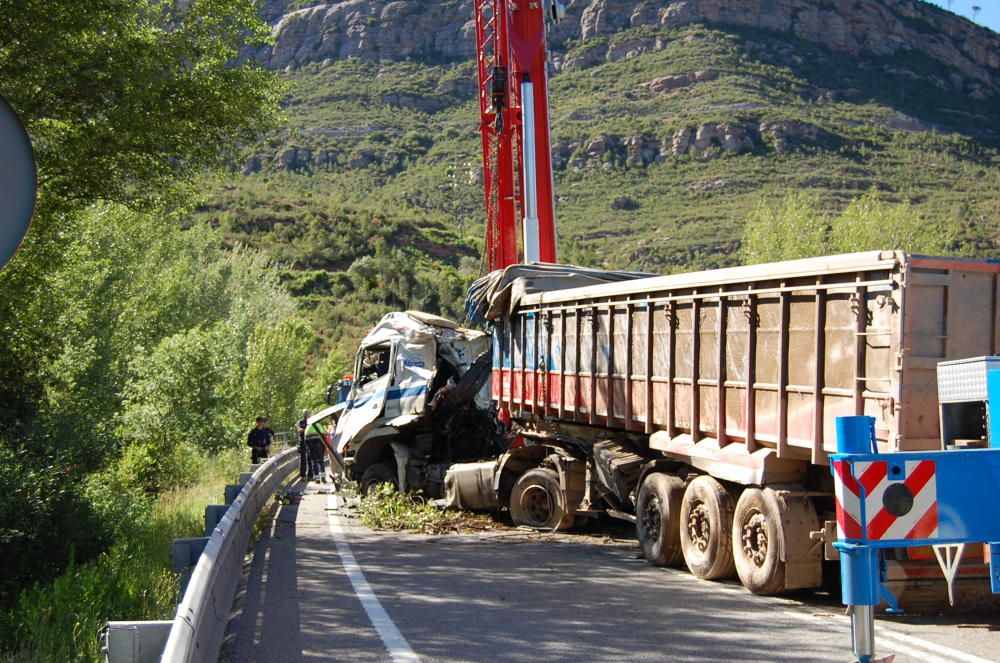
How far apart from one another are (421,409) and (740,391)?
845cm

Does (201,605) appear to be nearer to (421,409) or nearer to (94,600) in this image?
(94,600)

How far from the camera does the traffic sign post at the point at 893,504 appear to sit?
4918 mm

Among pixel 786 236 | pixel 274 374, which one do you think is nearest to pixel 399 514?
pixel 274 374

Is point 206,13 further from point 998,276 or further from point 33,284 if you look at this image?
point 998,276

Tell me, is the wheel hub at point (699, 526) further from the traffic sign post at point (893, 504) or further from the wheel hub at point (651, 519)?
the traffic sign post at point (893, 504)

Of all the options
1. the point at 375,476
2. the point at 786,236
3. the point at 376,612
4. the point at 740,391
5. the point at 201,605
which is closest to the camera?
the point at 201,605

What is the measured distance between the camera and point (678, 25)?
356ft

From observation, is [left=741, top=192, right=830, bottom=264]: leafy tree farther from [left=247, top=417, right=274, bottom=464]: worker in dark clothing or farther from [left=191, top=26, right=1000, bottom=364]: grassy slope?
[left=247, top=417, right=274, bottom=464]: worker in dark clothing

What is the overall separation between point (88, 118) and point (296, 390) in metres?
27.6

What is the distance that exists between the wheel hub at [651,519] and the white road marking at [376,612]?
2970mm

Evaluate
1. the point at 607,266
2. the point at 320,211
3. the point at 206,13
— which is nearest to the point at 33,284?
the point at 206,13

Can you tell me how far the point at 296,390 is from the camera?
39.6 m

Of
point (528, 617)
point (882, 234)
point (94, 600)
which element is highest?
point (882, 234)

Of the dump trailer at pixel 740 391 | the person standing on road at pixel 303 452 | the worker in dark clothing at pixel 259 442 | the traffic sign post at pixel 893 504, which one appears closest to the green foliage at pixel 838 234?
the person standing on road at pixel 303 452
